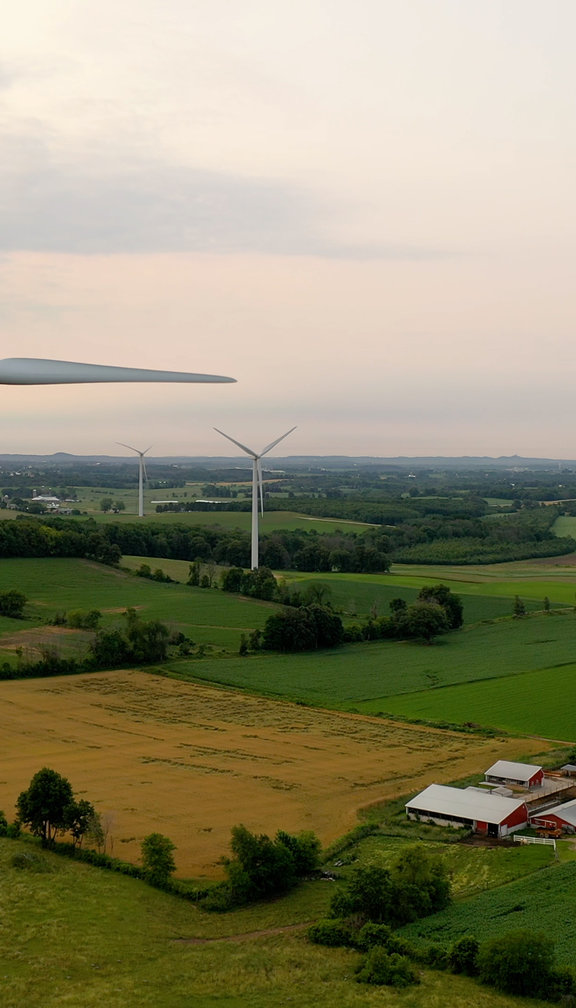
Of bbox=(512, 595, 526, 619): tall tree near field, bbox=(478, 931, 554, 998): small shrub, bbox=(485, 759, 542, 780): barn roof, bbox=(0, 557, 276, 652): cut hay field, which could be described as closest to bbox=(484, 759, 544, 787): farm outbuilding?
bbox=(485, 759, 542, 780): barn roof

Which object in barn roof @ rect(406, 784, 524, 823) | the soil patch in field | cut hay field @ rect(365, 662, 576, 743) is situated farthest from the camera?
the soil patch in field

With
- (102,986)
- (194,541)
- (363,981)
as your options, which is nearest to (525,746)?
(363,981)

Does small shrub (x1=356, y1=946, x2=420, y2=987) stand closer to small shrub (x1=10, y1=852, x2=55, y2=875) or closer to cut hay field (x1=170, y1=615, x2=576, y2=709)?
small shrub (x1=10, y1=852, x2=55, y2=875)

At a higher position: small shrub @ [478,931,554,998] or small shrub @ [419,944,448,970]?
small shrub @ [478,931,554,998]

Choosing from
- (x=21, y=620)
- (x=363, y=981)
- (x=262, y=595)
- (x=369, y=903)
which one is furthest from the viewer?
(x=262, y=595)

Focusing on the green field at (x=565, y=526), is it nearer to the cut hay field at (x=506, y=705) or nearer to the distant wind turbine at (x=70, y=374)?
the cut hay field at (x=506, y=705)

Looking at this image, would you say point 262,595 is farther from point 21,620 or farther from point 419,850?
point 419,850
